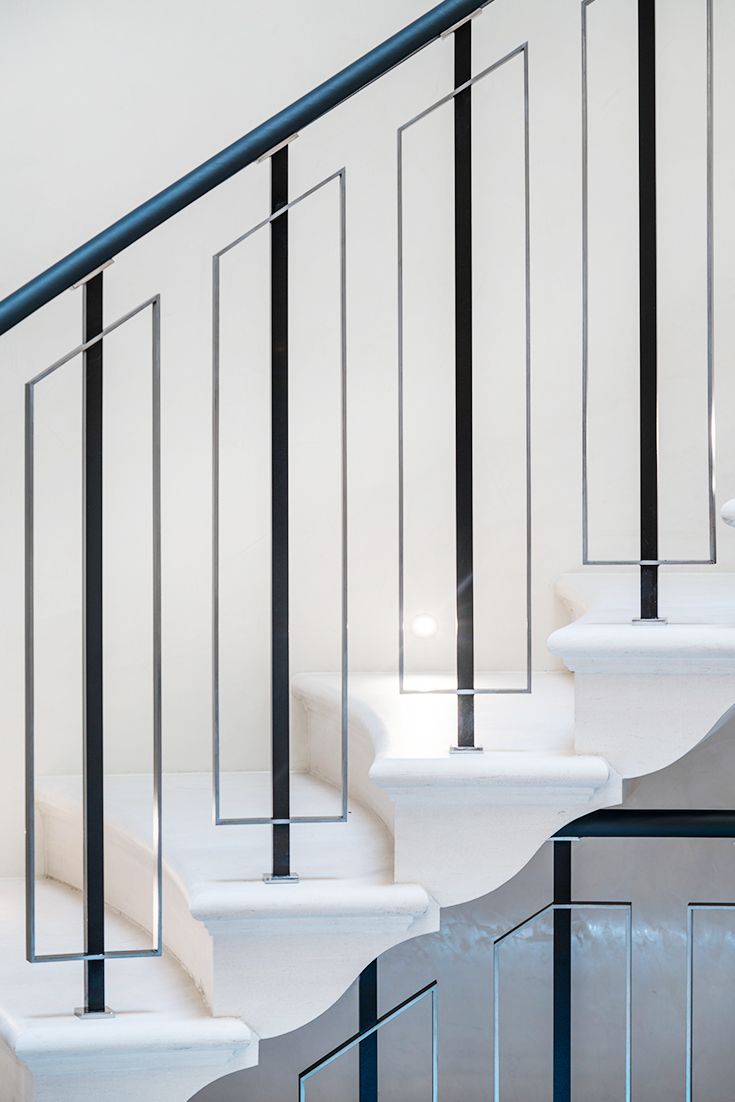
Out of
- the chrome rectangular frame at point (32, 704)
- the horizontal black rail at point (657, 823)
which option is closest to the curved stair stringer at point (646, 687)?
the horizontal black rail at point (657, 823)

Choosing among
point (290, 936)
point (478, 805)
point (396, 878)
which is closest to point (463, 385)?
point (478, 805)

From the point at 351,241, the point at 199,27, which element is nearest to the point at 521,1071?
the point at 351,241

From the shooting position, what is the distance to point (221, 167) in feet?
4.90

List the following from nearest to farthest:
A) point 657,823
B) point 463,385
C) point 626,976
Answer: point 463,385 < point 657,823 < point 626,976

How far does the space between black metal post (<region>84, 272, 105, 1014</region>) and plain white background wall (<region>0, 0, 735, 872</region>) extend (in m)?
1.05

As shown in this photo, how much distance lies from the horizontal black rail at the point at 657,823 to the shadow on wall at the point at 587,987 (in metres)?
0.80

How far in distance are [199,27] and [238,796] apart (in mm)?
1732

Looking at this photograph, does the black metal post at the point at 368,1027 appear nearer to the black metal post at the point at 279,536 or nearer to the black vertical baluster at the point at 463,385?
the black metal post at the point at 279,536

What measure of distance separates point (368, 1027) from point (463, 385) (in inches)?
46.2

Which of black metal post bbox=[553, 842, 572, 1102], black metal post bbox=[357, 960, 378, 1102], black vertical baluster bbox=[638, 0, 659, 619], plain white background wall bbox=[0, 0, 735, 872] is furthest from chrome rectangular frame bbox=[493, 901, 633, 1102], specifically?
black vertical baluster bbox=[638, 0, 659, 619]

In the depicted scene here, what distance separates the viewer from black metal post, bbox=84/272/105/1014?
1544 mm

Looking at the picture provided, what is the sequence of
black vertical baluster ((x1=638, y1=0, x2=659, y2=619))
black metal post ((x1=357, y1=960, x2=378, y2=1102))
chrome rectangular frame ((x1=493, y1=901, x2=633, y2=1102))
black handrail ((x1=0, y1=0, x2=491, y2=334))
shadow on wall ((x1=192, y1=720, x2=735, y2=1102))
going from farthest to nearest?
shadow on wall ((x1=192, y1=720, x2=735, y2=1102)), chrome rectangular frame ((x1=493, y1=901, x2=633, y2=1102)), black metal post ((x1=357, y1=960, x2=378, y2=1102)), black vertical baluster ((x1=638, y1=0, x2=659, y2=619)), black handrail ((x1=0, y1=0, x2=491, y2=334))

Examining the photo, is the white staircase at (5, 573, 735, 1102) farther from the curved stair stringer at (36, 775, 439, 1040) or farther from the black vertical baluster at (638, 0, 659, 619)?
the black vertical baluster at (638, 0, 659, 619)

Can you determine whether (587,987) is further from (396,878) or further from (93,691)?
(93,691)
